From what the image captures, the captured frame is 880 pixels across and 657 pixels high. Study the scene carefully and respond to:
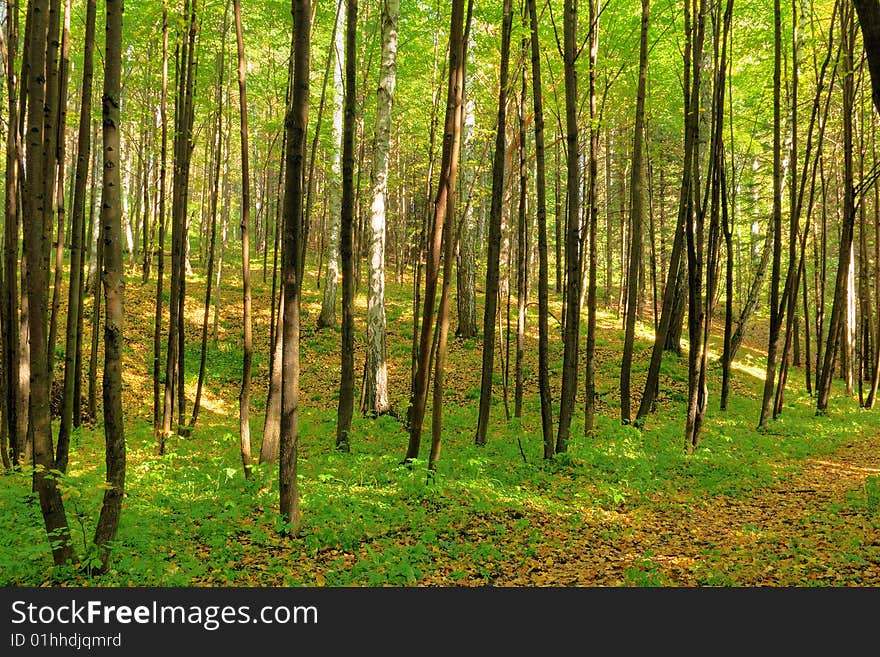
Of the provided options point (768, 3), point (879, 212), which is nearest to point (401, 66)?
point (768, 3)

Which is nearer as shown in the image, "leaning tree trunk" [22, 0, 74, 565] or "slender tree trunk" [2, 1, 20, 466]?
"leaning tree trunk" [22, 0, 74, 565]

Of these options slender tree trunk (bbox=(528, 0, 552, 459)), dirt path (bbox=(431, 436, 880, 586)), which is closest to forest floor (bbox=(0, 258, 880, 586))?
dirt path (bbox=(431, 436, 880, 586))

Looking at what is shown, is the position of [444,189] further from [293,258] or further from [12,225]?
[12,225]

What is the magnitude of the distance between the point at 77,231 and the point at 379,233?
607 cm

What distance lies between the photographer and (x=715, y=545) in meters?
5.76

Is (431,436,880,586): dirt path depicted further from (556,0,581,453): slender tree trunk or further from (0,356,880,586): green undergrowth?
(556,0,581,453): slender tree trunk

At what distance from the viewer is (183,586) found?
4.43 m

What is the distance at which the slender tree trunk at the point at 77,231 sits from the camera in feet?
17.2

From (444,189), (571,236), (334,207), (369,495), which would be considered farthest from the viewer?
(334,207)

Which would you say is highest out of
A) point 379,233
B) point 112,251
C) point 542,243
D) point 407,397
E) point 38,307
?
point 379,233

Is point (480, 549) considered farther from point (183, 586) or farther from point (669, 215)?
point (669, 215)

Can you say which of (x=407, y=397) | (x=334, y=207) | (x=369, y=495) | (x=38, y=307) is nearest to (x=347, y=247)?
(x=369, y=495)

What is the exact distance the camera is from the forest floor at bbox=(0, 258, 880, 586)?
4.96 meters

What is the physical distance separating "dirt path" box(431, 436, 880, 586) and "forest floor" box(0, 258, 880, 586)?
3cm
